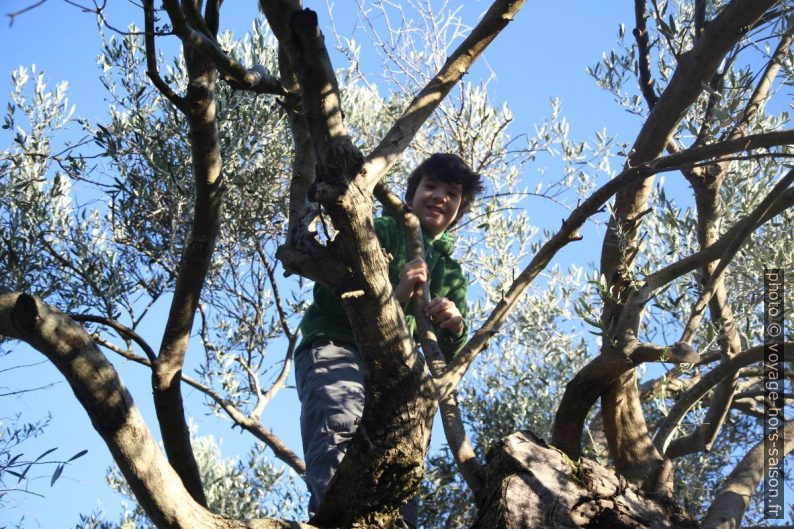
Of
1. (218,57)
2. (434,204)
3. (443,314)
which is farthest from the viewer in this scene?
(434,204)

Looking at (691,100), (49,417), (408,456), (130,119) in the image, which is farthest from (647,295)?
(49,417)

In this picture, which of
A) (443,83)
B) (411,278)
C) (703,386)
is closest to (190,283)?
(411,278)

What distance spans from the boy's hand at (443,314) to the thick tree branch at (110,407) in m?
1.39

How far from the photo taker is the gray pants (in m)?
3.32

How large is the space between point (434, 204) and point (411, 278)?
2.97 ft

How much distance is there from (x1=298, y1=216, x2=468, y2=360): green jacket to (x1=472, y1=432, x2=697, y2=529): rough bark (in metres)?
0.84

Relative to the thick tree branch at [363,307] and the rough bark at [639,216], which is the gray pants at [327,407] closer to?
the thick tree branch at [363,307]

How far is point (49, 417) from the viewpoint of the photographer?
6.04 m

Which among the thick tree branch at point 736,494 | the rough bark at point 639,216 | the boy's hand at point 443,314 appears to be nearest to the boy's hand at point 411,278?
the boy's hand at point 443,314

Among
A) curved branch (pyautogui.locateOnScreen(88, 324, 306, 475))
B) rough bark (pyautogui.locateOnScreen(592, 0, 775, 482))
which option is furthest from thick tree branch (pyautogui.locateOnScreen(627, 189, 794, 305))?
curved branch (pyautogui.locateOnScreen(88, 324, 306, 475))

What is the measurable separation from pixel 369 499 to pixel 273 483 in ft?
14.3

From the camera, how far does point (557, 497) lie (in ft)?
9.73

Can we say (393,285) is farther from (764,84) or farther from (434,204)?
(764,84)

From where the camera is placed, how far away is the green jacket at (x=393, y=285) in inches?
157
